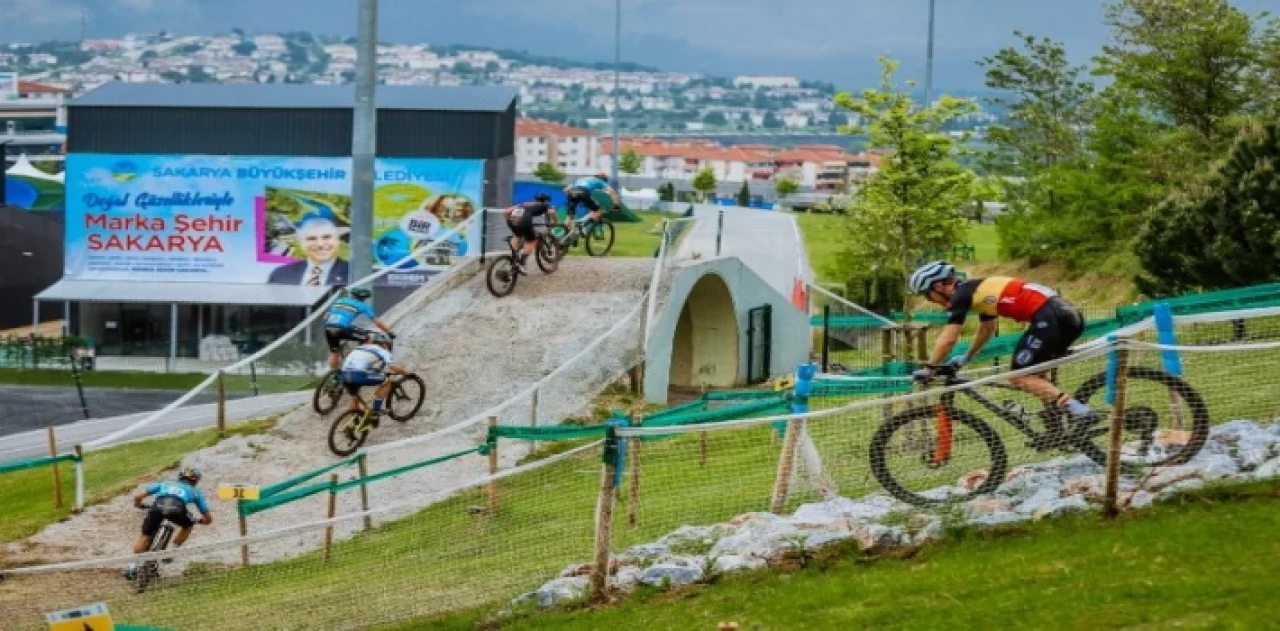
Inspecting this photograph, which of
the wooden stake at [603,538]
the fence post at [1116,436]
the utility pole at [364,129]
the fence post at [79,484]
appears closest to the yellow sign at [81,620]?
the wooden stake at [603,538]

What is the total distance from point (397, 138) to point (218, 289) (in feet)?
32.0

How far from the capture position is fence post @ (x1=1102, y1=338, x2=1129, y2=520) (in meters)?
11.9

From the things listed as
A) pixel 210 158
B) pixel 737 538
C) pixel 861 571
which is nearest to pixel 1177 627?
pixel 861 571

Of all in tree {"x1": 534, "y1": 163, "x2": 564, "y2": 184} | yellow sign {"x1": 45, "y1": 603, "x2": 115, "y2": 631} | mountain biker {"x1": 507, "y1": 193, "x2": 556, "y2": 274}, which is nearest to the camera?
yellow sign {"x1": 45, "y1": 603, "x2": 115, "y2": 631}

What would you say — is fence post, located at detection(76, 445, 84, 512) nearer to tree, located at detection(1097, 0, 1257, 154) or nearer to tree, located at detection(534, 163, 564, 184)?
tree, located at detection(1097, 0, 1257, 154)

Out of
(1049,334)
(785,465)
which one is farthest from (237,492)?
(1049,334)

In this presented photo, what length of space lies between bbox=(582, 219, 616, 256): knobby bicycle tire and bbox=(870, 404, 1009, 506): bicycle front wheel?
1580 cm

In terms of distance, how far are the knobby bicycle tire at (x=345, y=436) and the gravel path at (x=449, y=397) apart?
0.47 feet

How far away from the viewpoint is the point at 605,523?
12.6 meters

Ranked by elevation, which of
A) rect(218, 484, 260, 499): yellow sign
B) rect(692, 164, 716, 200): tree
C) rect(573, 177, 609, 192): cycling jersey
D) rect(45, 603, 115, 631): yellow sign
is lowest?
rect(218, 484, 260, 499): yellow sign

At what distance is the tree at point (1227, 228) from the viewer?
30469 mm

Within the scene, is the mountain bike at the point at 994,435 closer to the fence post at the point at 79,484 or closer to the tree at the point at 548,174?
the fence post at the point at 79,484

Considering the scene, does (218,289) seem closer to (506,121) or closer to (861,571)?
(506,121)

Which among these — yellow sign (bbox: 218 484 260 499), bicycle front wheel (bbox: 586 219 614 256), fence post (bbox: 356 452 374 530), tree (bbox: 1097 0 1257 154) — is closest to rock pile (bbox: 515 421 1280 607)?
yellow sign (bbox: 218 484 260 499)
